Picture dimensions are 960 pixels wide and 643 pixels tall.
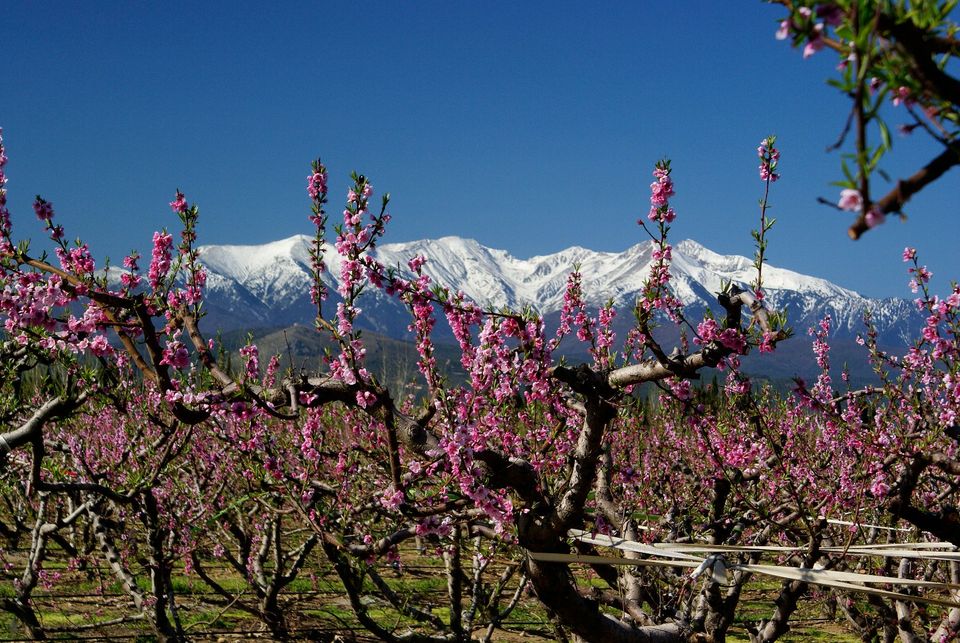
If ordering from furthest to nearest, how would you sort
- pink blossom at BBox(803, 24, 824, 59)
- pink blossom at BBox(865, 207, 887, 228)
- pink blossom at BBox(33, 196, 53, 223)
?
pink blossom at BBox(33, 196, 53, 223) < pink blossom at BBox(803, 24, 824, 59) < pink blossom at BBox(865, 207, 887, 228)

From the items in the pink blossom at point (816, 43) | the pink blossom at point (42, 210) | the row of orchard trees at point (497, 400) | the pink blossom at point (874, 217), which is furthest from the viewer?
the pink blossom at point (42, 210)

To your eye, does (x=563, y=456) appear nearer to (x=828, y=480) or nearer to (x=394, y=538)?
(x=394, y=538)

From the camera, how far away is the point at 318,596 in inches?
468

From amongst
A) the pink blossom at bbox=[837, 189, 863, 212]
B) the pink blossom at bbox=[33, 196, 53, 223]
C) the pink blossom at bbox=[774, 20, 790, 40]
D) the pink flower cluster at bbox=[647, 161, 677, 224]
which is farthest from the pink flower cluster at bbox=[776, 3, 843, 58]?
the pink blossom at bbox=[33, 196, 53, 223]

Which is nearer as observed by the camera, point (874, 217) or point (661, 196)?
point (874, 217)

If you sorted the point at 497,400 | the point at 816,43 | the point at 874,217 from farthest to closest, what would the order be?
the point at 497,400, the point at 816,43, the point at 874,217

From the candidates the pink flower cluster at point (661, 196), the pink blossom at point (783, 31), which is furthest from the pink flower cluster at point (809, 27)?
the pink flower cluster at point (661, 196)

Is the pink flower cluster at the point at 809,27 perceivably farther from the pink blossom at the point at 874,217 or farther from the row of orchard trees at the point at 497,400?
the pink blossom at the point at 874,217

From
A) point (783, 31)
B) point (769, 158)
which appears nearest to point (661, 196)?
point (769, 158)

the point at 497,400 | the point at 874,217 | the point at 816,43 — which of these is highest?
the point at 816,43

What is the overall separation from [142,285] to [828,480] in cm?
756

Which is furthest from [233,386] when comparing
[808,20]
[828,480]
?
[828,480]

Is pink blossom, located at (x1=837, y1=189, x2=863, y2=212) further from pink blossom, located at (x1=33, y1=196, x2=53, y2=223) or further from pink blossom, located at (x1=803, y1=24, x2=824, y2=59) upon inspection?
pink blossom, located at (x1=33, y1=196, x2=53, y2=223)

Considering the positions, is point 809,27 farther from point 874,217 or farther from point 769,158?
point 769,158
